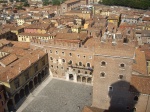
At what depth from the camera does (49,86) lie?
4122 cm

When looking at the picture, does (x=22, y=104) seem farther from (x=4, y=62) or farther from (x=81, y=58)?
(x=81, y=58)

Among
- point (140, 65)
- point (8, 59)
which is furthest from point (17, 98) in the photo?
point (140, 65)

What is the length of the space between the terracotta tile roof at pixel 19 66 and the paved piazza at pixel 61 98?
260 inches

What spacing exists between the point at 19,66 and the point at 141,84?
22605 mm

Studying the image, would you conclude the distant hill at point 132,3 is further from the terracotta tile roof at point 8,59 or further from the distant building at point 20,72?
the terracotta tile roof at point 8,59

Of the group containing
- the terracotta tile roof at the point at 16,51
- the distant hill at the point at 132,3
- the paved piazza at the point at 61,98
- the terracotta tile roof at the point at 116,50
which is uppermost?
the distant hill at the point at 132,3

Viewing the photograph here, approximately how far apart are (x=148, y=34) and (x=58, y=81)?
29.9 metres

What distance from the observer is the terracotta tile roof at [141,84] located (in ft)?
93.2

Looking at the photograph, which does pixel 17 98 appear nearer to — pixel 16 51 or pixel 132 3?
pixel 16 51

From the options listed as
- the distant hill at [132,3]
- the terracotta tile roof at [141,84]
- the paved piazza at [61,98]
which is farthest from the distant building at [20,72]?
the distant hill at [132,3]

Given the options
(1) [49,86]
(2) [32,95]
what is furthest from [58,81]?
(2) [32,95]

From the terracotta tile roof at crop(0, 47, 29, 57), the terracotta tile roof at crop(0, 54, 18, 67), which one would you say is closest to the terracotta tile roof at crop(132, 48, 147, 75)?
the terracotta tile roof at crop(0, 47, 29, 57)

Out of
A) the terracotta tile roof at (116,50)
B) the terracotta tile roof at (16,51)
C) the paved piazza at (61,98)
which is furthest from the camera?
the terracotta tile roof at (16,51)

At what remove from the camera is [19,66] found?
36.2 metres
